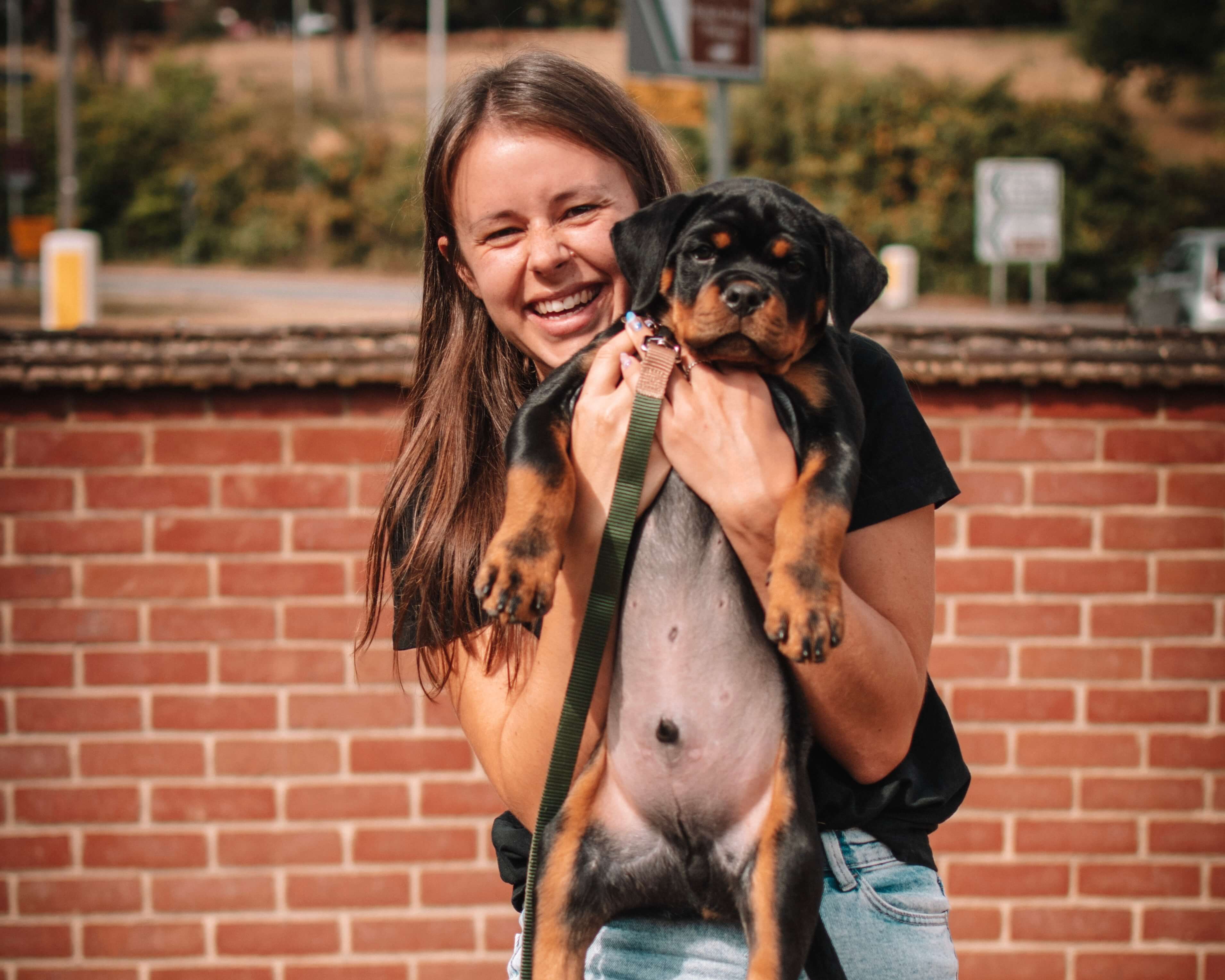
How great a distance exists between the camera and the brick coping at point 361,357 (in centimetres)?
315

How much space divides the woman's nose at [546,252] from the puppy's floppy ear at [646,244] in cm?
12

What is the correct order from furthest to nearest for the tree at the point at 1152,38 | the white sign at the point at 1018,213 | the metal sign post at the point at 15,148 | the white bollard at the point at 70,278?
the tree at the point at 1152,38 → the metal sign post at the point at 15,148 → the white sign at the point at 1018,213 → the white bollard at the point at 70,278

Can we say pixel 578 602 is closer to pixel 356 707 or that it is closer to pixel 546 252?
pixel 546 252

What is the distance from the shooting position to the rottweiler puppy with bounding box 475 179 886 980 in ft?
5.54

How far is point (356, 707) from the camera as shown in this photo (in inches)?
130

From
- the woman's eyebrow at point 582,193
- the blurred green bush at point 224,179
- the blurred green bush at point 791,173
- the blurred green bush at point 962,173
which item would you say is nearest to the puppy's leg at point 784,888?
the woman's eyebrow at point 582,193

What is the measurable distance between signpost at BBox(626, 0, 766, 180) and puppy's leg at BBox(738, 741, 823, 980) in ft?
9.93

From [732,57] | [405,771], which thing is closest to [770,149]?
[732,57]

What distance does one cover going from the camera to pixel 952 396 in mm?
3297

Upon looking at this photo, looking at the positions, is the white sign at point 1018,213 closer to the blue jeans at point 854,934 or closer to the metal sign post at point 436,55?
the blue jeans at point 854,934

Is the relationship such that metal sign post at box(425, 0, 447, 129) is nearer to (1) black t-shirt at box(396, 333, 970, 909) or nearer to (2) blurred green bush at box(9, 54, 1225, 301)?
(2) blurred green bush at box(9, 54, 1225, 301)

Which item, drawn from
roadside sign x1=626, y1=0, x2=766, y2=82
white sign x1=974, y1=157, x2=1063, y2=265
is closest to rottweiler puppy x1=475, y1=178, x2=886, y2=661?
roadside sign x1=626, y1=0, x2=766, y2=82

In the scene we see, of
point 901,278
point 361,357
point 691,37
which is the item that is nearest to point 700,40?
point 691,37

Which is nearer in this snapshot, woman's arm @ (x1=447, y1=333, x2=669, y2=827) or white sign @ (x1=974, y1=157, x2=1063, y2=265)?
woman's arm @ (x1=447, y1=333, x2=669, y2=827)
